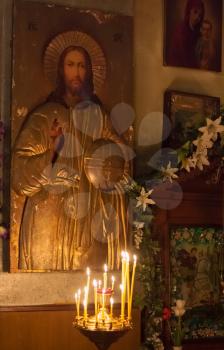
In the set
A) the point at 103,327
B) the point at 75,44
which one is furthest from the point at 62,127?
the point at 103,327

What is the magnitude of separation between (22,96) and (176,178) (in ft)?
3.81

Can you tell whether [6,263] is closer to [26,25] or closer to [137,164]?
[137,164]

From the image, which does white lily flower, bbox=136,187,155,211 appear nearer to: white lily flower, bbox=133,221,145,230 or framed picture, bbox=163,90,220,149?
white lily flower, bbox=133,221,145,230

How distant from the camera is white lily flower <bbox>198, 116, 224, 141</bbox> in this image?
402cm

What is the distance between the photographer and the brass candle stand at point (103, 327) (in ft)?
10.2

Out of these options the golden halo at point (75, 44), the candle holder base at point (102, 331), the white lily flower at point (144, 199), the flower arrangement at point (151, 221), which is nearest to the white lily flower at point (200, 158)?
the flower arrangement at point (151, 221)

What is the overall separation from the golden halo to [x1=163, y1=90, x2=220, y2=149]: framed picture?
22.5 inches

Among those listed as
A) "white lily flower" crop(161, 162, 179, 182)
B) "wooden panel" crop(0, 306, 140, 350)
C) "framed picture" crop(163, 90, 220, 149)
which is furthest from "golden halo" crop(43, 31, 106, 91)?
"wooden panel" crop(0, 306, 140, 350)

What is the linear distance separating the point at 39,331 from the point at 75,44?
6.27ft

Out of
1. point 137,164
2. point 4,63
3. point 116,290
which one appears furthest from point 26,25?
point 116,290

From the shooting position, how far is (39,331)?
3.89m

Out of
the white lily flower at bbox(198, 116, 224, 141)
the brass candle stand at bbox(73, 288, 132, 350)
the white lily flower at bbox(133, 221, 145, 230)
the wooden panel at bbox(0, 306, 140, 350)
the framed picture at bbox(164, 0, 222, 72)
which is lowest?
the wooden panel at bbox(0, 306, 140, 350)

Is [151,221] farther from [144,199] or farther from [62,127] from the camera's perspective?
[62,127]

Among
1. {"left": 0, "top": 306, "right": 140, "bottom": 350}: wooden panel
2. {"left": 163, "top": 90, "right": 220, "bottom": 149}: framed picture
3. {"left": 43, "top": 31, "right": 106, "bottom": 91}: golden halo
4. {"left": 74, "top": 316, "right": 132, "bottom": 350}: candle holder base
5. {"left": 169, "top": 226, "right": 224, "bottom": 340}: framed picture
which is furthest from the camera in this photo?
{"left": 163, "top": 90, "right": 220, "bottom": 149}: framed picture
